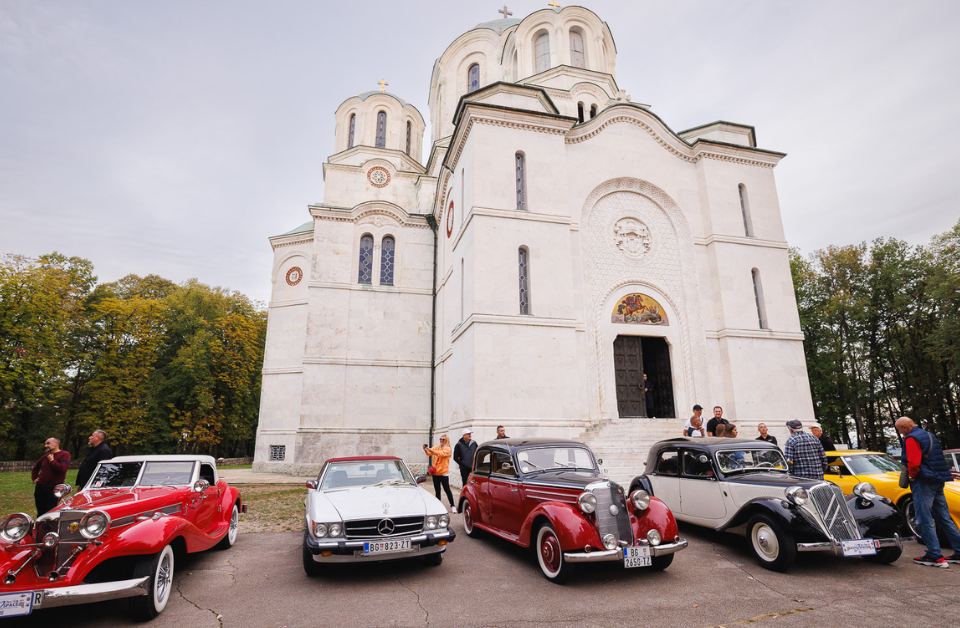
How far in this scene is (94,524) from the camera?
450cm

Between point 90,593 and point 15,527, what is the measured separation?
1.18 m

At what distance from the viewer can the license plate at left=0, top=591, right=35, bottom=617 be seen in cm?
389

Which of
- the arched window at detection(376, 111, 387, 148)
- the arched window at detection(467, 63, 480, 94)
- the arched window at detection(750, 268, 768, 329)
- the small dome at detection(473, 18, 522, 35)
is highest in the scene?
the small dome at detection(473, 18, 522, 35)

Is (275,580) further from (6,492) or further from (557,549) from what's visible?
(6,492)

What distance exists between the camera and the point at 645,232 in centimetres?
1664

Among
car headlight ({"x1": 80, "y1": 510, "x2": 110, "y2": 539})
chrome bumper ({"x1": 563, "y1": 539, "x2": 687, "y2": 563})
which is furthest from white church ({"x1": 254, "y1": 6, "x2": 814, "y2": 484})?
car headlight ({"x1": 80, "y1": 510, "x2": 110, "y2": 539})

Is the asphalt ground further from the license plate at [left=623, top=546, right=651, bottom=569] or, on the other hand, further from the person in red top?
the person in red top

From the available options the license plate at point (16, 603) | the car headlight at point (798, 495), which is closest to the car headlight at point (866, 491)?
the car headlight at point (798, 495)

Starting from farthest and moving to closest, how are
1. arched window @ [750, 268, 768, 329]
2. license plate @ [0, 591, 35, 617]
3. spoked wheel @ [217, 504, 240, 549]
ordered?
arched window @ [750, 268, 768, 329], spoked wheel @ [217, 504, 240, 549], license plate @ [0, 591, 35, 617]

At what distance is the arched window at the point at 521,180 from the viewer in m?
15.2

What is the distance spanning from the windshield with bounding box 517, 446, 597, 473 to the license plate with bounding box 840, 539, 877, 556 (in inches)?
110

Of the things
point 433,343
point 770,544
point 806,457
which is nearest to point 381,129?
point 433,343

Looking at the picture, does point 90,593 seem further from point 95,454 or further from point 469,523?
point 469,523

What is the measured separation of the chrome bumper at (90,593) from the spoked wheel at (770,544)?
21.2 ft
